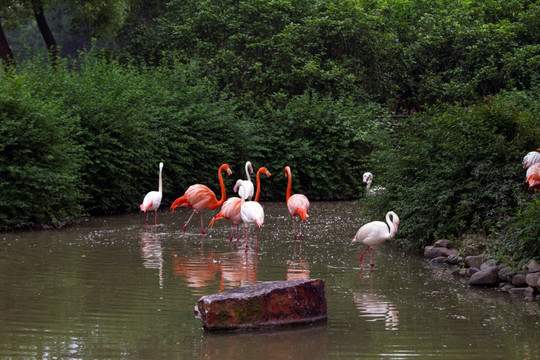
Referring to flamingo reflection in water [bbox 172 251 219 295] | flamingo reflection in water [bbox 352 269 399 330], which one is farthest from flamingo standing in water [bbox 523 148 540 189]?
flamingo reflection in water [bbox 172 251 219 295]

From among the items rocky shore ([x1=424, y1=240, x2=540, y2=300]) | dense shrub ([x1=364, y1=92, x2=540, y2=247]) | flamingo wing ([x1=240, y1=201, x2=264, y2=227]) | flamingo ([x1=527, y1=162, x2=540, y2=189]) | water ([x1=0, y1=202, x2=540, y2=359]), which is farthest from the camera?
flamingo wing ([x1=240, y1=201, x2=264, y2=227])

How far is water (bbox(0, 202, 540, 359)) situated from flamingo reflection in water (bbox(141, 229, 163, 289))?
0.02 m

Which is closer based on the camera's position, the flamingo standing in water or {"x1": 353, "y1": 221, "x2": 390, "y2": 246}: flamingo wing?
the flamingo standing in water

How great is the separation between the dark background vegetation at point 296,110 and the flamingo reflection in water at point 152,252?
2.28m

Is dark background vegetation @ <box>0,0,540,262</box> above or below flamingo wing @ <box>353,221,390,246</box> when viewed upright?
above

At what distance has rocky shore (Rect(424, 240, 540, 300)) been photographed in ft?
27.3

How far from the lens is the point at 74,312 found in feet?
24.3

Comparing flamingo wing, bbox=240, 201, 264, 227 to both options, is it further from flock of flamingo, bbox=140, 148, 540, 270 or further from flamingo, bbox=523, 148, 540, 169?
flamingo, bbox=523, 148, 540, 169

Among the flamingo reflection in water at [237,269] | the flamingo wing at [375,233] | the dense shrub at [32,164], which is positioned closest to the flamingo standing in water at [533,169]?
the flamingo wing at [375,233]

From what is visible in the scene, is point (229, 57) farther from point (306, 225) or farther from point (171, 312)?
point (171, 312)

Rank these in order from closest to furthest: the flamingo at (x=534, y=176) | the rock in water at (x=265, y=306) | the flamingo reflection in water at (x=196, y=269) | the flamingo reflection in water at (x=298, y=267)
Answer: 1. the rock in water at (x=265, y=306)
2. the flamingo reflection in water at (x=196, y=269)
3. the flamingo reflection in water at (x=298, y=267)
4. the flamingo at (x=534, y=176)

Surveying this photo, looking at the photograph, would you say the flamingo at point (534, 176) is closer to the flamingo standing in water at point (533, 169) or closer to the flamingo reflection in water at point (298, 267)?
the flamingo standing in water at point (533, 169)

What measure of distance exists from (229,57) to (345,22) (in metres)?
4.09

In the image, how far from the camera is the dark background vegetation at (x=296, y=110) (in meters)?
11.4
